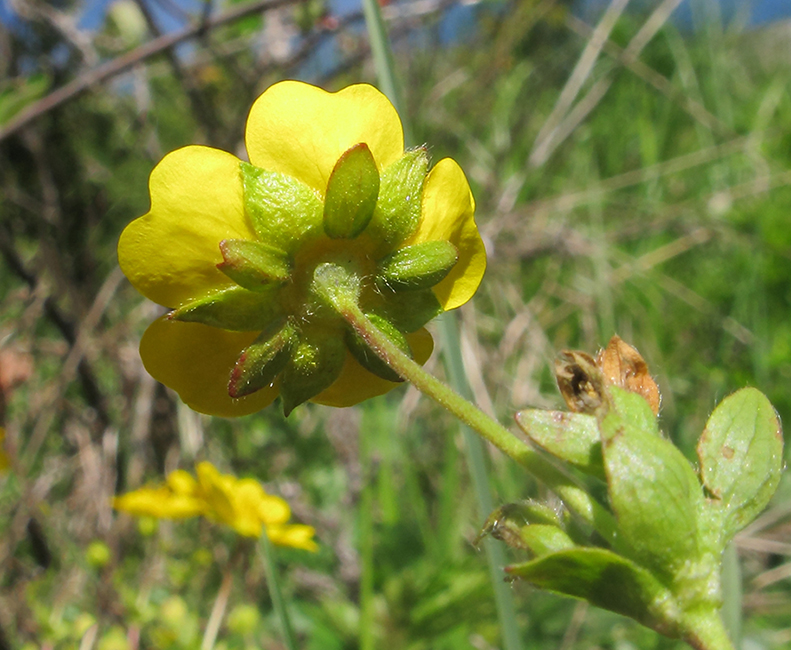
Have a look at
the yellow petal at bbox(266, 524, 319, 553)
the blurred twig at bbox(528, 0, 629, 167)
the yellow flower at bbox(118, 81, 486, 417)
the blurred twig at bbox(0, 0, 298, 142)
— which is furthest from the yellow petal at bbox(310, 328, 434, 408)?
the blurred twig at bbox(528, 0, 629, 167)

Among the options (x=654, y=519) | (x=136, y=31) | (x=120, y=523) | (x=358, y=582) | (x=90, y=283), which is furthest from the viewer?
(x=136, y=31)

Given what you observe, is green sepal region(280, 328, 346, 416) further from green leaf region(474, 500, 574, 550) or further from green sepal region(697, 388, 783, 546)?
green sepal region(697, 388, 783, 546)

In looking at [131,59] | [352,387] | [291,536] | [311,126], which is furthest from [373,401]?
[311,126]

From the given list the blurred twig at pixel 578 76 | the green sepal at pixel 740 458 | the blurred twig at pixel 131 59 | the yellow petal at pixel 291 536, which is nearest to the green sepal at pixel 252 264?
the green sepal at pixel 740 458

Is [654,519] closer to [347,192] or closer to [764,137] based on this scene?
[347,192]

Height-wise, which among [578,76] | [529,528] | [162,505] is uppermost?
[578,76]

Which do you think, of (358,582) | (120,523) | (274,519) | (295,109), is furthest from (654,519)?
(120,523)

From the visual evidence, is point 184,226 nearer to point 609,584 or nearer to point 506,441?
point 506,441
